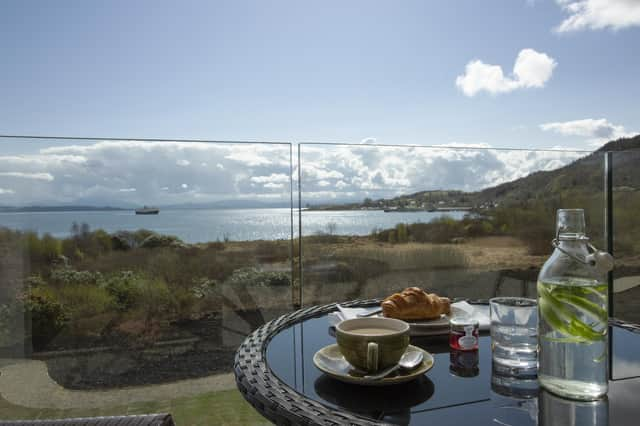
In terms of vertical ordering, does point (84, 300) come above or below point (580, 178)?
below

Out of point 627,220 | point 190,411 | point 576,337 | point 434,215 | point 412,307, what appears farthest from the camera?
point 627,220

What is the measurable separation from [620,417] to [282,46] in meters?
4.32

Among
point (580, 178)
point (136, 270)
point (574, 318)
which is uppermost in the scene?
point (580, 178)

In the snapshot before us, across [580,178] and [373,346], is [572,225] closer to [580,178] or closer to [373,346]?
[373,346]

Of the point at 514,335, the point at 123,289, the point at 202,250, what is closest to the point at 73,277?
the point at 123,289

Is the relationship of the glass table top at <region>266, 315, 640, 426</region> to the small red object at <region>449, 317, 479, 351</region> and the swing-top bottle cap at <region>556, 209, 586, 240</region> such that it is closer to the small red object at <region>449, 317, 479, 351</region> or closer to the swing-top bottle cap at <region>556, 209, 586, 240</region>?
the small red object at <region>449, 317, 479, 351</region>

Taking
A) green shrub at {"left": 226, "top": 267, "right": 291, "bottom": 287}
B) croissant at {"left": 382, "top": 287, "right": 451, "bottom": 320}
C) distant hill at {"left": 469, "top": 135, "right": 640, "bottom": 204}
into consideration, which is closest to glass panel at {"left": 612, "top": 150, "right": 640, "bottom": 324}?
distant hill at {"left": 469, "top": 135, "right": 640, "bottom": 204}

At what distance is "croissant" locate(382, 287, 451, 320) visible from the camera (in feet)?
3.54

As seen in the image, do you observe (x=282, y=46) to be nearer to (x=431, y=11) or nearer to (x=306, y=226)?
(x=431, y=11)

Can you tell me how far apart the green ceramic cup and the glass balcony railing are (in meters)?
1.64

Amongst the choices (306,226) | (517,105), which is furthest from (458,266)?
(517,105)

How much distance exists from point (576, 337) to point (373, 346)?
0.30 m

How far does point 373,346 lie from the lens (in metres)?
0.72

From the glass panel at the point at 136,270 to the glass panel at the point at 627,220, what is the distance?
8.10 ft
